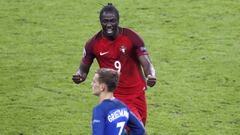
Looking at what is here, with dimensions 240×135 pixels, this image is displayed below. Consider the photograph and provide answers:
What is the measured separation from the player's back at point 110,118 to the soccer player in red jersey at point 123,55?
1459 millimetres

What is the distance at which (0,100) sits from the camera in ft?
38.1

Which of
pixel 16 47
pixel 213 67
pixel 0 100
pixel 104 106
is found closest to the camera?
pixel 104 106

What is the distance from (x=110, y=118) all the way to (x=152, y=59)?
6671mm

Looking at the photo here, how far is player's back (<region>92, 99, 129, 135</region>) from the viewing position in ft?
21.5

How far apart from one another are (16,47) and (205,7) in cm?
427

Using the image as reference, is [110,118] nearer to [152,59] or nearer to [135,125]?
[135,125]

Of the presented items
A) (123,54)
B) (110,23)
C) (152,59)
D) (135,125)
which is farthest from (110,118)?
(152,59)

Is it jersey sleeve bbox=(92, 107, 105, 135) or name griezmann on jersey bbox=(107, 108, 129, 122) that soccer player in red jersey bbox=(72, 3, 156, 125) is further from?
jersey sleeve bbox=(92, 107, 105, 135)

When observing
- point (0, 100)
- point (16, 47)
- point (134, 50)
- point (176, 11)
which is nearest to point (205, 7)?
point (176, 11)

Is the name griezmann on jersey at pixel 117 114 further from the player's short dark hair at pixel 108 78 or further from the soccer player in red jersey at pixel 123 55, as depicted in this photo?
the soccer player in red jersey at pixel 123 55

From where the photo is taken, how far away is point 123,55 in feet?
27.1

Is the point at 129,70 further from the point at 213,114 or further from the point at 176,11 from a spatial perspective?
the point at 176,11

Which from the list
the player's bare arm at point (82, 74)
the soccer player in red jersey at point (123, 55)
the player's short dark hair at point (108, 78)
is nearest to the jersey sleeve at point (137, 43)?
the soccer player in red jersey at point (123, 55)

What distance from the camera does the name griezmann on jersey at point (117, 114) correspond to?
6.64m
